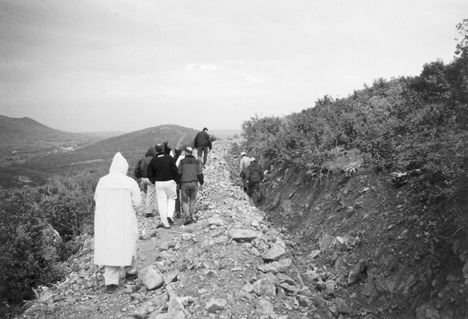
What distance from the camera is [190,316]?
513 centimetres

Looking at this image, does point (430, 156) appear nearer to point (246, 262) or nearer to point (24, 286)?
point (246, 262)

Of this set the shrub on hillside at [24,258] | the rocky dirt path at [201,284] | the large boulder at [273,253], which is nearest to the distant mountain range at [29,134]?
the shrub on hillside at [24,258]

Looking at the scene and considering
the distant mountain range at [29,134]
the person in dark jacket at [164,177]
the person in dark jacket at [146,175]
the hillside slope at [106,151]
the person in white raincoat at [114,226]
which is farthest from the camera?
the distant mountain range at [29,134]

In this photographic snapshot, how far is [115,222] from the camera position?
6414 mm

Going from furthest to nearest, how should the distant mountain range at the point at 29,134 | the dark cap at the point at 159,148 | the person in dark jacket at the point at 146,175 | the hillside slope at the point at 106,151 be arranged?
the distant mountain range at the point at 29,134, the hillside slope at the point at 106,151, the person in dark jacket at the point at 146,175, the dark cap at the point at 159,148

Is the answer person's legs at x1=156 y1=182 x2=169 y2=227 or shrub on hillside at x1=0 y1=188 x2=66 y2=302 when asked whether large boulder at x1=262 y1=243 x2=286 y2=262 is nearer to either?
person's legs at x1=156 y1=182 x2=169 y2=227

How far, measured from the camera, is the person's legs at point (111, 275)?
6332 mm

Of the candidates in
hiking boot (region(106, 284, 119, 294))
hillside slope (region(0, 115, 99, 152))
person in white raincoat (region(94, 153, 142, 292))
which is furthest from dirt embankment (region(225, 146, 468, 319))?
hillside slope (region(0, 115, 99, 152))

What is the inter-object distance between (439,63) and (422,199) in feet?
20.9

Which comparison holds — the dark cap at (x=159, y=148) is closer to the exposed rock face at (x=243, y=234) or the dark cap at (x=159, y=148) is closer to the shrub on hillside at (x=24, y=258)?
the exposed rock face at (x=243, y=234)

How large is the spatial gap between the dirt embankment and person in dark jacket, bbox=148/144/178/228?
3340 millimetres

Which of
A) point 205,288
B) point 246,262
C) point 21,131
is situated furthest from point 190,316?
point 21,131

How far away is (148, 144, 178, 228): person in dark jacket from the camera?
8859 mm

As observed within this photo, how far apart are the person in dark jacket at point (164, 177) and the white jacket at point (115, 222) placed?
7.43 ft
